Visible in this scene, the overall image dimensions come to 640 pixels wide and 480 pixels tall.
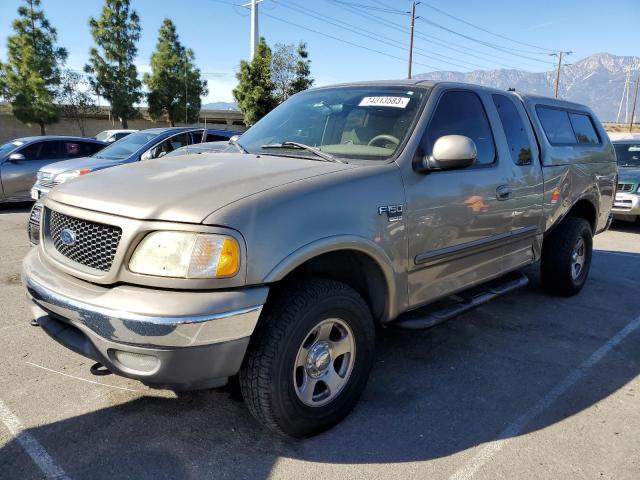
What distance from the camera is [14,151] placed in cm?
1011

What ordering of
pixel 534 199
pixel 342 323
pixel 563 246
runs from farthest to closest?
pixel 563 246
pixel 534 199
pixel 342 323

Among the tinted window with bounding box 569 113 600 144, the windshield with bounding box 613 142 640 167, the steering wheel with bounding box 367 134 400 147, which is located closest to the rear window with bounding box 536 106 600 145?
the tinted window with bounding box 569 113 600 144

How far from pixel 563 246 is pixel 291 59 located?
28482mm

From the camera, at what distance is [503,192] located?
3695mm

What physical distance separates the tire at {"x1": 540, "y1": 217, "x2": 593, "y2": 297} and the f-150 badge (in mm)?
2692

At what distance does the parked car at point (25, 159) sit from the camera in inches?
392

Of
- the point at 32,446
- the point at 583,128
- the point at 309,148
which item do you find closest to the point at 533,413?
the point at 309,148

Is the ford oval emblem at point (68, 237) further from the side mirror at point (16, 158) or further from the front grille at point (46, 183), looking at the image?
the side mirror at point (16, 158)

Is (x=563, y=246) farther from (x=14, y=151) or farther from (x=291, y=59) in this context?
(x=291, y=59)

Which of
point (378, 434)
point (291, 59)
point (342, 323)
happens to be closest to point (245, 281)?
point (342, 323)

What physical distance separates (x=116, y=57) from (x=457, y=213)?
Answer: 34.9 meters

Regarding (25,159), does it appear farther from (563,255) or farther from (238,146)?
(563,255)

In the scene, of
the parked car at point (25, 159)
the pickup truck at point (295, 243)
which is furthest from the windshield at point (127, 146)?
the pickup truck at point (295, 243)

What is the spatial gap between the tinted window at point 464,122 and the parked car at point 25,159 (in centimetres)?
949
